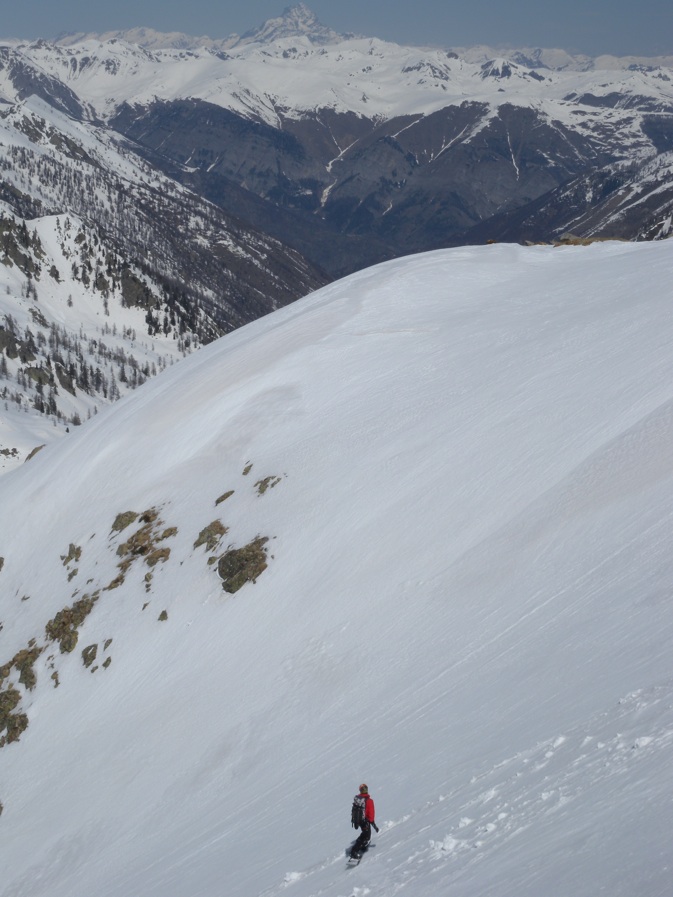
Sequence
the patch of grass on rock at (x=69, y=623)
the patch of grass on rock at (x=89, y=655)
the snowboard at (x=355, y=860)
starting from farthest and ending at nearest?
1. the patch of grass on rock at (x=69, y=623)
2. the patch of grass on rock at (x=89, y=655)
3. the snowboard at (x=355, y=860)

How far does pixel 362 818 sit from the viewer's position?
54.0ft

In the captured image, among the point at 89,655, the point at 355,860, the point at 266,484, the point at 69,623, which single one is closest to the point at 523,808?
the point at 355,860

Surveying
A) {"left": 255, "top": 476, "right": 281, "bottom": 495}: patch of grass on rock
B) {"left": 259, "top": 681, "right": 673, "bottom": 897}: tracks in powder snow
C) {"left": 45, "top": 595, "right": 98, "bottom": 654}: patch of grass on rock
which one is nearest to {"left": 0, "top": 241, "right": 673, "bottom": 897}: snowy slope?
{"left": 259, "top": 681, "right": 673, "bottom": 897}: tracks in powder snow

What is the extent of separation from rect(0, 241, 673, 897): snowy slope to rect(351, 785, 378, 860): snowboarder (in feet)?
0.89

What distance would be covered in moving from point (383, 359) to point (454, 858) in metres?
38.6

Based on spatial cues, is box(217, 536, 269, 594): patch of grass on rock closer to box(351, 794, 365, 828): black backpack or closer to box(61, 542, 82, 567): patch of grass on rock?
box(61, 542, 82, 567): patch of grass on rock

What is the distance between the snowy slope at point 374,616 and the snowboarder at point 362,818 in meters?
0.27

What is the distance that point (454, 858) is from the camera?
14469mm

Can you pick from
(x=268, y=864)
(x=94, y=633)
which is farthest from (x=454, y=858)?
(x=94, y=633)

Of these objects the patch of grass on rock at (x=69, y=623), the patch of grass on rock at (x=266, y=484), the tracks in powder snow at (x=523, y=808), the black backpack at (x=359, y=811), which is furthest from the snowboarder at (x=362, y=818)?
the patch of grass on rock at (x=69, y=623)

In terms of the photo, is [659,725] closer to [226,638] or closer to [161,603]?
[226,638]

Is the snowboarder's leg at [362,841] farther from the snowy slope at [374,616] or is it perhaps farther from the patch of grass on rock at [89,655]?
the patch of grass on rock at [89,655]

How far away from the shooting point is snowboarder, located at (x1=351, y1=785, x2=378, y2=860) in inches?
648

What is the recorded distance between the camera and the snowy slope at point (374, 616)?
15.8 meters
